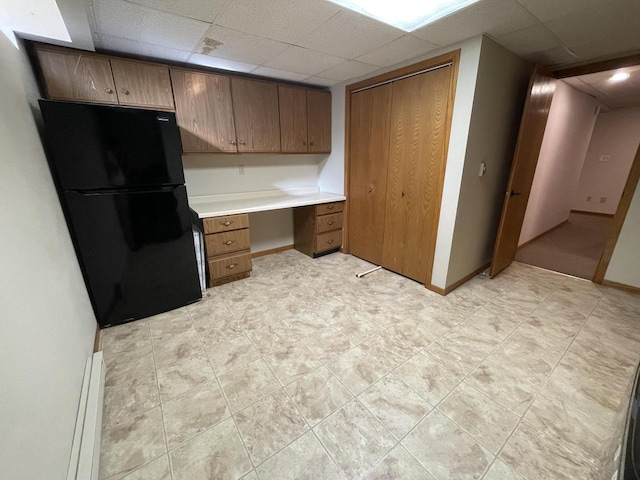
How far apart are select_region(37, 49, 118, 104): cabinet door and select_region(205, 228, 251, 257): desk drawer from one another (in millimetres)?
1346

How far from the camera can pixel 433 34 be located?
6.04 feet

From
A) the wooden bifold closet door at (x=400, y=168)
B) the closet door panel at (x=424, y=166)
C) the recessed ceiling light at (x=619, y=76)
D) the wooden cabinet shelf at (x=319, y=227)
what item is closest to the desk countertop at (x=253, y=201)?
the wooden cabinet shelf at (x=319, y=227)

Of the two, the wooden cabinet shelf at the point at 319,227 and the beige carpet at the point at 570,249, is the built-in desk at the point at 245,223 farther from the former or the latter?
the beige carpet at the point at 570,249

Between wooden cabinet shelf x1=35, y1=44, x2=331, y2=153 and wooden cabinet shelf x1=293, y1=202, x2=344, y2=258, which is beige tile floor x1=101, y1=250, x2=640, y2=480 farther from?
wooden cabinet shelf x1=35, y1=44, x2=331, y2=153

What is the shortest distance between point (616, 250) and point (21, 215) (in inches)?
181

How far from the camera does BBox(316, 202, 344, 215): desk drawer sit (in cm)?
326

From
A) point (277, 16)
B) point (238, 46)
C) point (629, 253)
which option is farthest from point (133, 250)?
point (629, 253)

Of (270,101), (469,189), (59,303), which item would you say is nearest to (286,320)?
(59,303)

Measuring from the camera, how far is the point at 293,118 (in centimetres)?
306

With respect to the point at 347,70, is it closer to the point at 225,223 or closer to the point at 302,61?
the point at 302,61

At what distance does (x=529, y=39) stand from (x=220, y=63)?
257 centimetres

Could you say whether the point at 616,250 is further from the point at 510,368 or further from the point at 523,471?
the point at 523,471

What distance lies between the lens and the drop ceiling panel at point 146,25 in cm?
149

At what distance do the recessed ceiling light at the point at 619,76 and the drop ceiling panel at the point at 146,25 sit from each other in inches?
175
